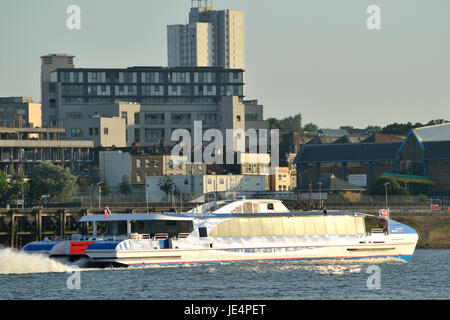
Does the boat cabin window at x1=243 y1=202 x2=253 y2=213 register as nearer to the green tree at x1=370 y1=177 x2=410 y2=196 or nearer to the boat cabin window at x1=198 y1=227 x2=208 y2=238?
the boat cabin window at x1=198 y1=227 x2=208 y2=238

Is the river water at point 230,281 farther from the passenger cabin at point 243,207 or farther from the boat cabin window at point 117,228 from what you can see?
the boat cabin window at point 117,228

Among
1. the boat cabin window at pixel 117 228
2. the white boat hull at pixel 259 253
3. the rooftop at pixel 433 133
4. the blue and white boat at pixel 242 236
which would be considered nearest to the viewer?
the white boat hull at pixel 259 253

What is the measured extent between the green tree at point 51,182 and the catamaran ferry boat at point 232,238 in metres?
75.4

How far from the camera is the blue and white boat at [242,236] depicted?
6234 cm

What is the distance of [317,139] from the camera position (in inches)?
7594

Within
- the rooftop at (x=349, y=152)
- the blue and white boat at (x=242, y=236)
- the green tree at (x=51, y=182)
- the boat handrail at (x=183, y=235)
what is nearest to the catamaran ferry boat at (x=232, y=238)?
the blue and white boat at (x=242, y=236)

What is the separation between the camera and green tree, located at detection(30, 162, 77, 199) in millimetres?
140125

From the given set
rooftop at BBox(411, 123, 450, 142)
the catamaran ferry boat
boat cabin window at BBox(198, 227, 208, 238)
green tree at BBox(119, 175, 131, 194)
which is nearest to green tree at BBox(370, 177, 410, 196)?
rooftop at BBox(411, 123, 450, 142)

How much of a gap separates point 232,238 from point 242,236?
80 centimetres

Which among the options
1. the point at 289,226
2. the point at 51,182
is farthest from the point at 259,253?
the point at 51,182

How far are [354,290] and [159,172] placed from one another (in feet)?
353

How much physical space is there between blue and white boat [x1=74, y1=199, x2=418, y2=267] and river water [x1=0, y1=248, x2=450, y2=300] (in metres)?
0.89
